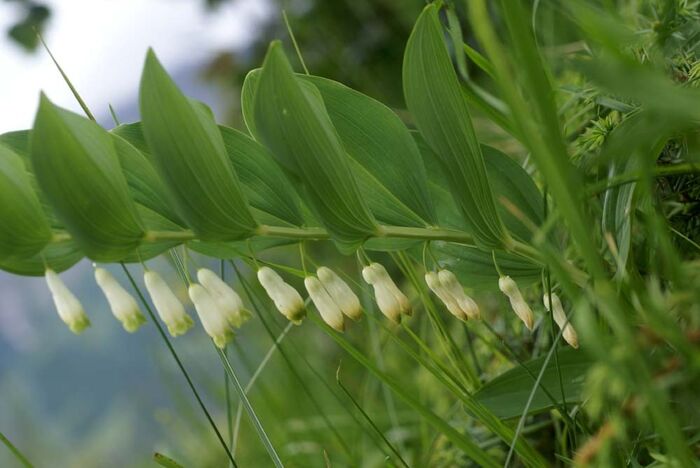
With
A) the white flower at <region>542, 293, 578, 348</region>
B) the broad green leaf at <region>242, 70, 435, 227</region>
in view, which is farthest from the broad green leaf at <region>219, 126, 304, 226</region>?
the white flower at <region>542, 293, 578, 348</region>

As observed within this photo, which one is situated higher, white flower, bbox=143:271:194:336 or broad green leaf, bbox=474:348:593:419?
white flower, bbox=143:271:194:336

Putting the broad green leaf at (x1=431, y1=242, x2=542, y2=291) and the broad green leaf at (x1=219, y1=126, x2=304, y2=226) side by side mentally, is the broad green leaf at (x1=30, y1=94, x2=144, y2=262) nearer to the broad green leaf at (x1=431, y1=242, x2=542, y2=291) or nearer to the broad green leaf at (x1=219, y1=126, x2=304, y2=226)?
the broad green leaf at (x1=219, y1=126, x2=304, y2=226)

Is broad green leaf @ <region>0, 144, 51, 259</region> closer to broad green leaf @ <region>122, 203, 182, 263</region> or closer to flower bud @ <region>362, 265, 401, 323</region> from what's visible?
broad green leaf @ <region>122, 203, 182, 263</region>

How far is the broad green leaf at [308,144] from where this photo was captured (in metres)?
0.30

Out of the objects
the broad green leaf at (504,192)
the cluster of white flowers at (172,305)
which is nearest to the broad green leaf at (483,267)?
the broad green leaf at (504,192)

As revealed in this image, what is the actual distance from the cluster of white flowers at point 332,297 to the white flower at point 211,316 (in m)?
0.04

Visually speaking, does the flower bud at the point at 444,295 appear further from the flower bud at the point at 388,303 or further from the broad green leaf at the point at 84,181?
the broad green leaf at the point at 84,181

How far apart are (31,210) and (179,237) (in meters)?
0.07

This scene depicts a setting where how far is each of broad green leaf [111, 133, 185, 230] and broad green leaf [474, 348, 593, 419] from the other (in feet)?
0.62

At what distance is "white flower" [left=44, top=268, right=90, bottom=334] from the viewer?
0.37 meters

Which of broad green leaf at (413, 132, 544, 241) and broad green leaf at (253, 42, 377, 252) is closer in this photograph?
broad green leaf at (253, 42, 377, 252)

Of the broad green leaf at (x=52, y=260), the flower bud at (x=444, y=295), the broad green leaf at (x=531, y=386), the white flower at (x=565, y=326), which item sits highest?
the broad green leaf at (x=52, y=260)

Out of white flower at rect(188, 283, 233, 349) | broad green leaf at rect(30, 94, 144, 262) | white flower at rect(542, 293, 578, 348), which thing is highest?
broad green leaf at rect(30, 94, 144, 262)

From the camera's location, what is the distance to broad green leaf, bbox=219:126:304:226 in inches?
14.9
